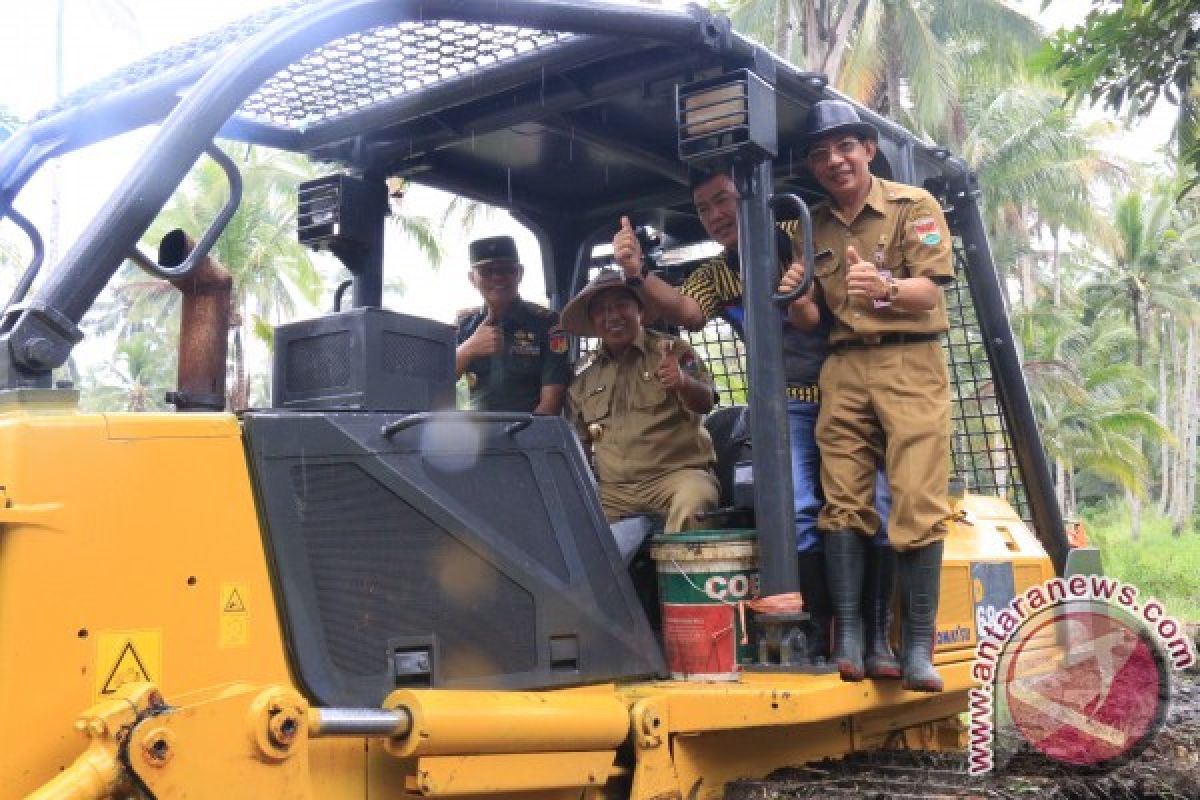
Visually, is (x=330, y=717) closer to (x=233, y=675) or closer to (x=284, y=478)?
(x=233, y=675)

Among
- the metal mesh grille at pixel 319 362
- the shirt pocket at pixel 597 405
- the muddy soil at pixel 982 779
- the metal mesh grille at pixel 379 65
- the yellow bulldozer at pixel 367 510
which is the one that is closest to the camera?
the yellow bulldozer at pixel 367 510

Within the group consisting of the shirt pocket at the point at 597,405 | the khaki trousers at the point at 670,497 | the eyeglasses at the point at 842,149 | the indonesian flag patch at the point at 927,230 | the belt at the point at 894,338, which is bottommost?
the khaki trousers at the point at 670,497

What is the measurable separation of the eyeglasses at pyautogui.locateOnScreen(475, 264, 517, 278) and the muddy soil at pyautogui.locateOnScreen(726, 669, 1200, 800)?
2.24m

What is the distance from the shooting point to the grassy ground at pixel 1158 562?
21.1 meters

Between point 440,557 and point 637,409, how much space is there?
1.63 metres

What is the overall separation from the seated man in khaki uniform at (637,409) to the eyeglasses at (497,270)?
20.4 inches

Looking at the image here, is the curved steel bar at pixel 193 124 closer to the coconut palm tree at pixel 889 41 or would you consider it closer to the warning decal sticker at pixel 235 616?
the warning decal sticker at pixel 235 616

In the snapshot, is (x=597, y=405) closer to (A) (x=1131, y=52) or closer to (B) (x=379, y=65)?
(B) (x=379, y=65)

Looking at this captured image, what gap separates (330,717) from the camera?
2.49 metres

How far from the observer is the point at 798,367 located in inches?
157

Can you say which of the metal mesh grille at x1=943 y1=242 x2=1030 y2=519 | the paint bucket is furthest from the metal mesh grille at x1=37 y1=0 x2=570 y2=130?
the metal mesh grille at x1=943 y1=242 x2=1030 y2=519

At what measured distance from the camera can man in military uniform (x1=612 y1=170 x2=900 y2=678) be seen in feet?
12.4

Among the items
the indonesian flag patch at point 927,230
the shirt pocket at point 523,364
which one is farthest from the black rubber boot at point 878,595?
the shirt pocket at point 523,364

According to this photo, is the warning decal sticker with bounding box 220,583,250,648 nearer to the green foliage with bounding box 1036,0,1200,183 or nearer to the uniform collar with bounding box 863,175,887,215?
the uniform collar with bounding box 863,175,887,215
